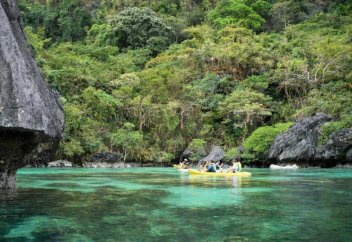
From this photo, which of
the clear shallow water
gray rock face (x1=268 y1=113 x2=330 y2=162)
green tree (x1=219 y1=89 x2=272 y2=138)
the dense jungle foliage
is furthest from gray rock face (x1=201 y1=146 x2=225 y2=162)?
the clear shallow water

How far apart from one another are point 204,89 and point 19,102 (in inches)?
1270

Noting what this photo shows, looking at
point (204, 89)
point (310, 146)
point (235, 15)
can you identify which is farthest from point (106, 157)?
point (235, 15)

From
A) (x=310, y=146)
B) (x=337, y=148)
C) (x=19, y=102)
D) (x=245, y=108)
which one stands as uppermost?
(x=245, y=108)

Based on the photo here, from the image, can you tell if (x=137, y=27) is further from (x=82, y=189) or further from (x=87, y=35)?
(x=82, y=189)

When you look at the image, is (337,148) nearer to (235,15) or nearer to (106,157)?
(106,157)

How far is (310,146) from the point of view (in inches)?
1236

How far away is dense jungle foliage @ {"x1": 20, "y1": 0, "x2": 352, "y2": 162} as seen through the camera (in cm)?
3553

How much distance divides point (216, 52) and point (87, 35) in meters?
25.4

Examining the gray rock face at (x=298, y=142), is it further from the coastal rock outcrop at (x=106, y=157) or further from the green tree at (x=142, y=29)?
the green tree at (x=142, y=29)

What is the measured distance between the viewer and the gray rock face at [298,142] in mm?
31359

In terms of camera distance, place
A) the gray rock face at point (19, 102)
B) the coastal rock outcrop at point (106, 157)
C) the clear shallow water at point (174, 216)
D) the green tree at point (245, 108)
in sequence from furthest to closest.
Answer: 1. the green tree at point (245, 108)
2. the coastal rock outcrop at point (106, 157)
3. the gray rock face at point (19, 102)
4. the clear shallow water at point (174, 216)

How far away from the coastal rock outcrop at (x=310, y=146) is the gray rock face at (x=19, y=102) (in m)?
A: 22.8

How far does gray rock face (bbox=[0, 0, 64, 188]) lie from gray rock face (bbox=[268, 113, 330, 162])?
2275 cm

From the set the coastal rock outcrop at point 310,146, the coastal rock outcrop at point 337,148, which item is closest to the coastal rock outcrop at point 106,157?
the coastal rock outcrop at point 310,146
